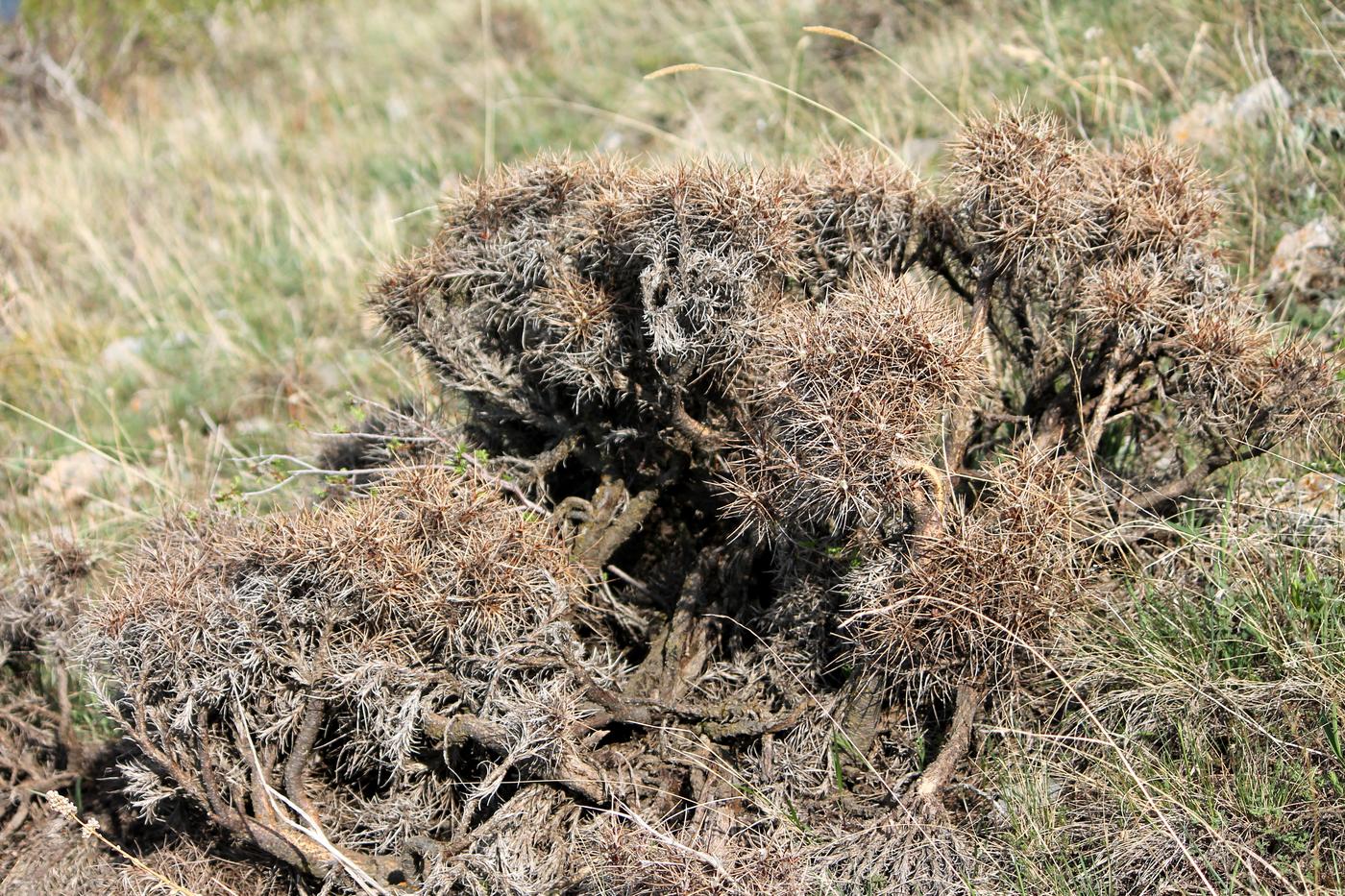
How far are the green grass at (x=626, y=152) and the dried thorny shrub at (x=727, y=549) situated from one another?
0.26 metres

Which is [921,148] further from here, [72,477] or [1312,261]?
[72,477]

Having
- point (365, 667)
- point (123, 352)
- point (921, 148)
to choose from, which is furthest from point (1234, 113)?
point (123, 352)

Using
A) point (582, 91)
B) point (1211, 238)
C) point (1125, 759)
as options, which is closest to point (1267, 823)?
point (1125, 759)

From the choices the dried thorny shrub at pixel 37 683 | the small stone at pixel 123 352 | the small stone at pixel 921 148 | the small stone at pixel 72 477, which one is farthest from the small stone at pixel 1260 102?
the small stone at pixel 123 352

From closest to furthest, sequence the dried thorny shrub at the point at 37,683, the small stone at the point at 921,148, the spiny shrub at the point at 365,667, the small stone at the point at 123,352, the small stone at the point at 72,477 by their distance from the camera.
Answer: the spiny shrub at the point at 365,667
the dried thorny shrub at the point at 37,683
the small stone at the point at 72,477
the small stone at the point at 921,148
the small stone at the point at 123,352

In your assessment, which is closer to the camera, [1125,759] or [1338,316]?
[1125,759]

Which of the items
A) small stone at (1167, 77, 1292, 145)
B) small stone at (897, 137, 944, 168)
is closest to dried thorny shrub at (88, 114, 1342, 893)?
small stone at (1167, 77, 1292, 145)

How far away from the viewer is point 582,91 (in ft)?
23.3

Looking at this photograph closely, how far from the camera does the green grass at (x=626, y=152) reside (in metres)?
2.38

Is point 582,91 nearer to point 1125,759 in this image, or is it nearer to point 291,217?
point 291,217

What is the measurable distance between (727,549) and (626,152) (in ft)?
12.1

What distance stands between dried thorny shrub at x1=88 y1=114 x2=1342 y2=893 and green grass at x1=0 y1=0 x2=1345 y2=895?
26 cm

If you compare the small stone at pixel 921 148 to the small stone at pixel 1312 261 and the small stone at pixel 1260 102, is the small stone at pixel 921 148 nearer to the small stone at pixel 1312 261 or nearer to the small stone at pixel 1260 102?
the small stone at pixel 1260 102

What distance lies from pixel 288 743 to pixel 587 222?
147cm
